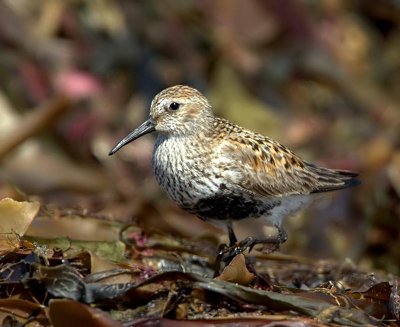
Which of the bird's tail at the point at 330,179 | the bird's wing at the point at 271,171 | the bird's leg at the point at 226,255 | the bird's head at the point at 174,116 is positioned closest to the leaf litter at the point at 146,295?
the bird's leg at the point at 226,255

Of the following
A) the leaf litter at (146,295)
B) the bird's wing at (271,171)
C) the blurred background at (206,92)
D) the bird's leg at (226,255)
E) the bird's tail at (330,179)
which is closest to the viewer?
the leaf litter at (146,295)

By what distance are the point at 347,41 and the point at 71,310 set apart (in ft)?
17.2

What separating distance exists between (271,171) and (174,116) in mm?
427

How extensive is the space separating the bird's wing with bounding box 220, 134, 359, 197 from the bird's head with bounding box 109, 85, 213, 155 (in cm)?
15

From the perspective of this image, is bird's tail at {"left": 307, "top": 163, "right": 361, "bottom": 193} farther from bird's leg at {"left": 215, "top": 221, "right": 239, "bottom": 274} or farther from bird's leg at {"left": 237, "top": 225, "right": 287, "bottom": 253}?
bird's leg at {"left": 215, "top": 221, "right": 239, "bottom": 274}

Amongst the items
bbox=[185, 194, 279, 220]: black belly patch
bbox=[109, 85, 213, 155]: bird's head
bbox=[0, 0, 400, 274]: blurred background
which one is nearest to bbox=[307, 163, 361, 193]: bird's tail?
bbox=[185, 194, 279, 220]: black belly patch

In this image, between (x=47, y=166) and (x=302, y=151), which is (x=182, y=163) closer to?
(x=47, y=166)

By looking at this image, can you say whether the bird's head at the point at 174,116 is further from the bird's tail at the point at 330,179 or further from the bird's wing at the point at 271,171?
the bird's tail at the point at 330,179

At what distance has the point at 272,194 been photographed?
3748 millimetres

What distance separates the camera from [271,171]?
3.79 m

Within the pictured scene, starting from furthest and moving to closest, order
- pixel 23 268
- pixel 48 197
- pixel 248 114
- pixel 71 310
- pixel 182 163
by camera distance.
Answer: pixel 248 114 → pixel 48 197 → pixel 182 163 → pixel 23 268 → pixel 71 310

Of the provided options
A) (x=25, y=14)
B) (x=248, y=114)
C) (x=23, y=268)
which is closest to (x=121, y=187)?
(x=248, y=114)

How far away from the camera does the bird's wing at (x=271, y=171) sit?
3643 millimetres

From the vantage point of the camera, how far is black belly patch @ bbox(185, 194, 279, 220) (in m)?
3.54
